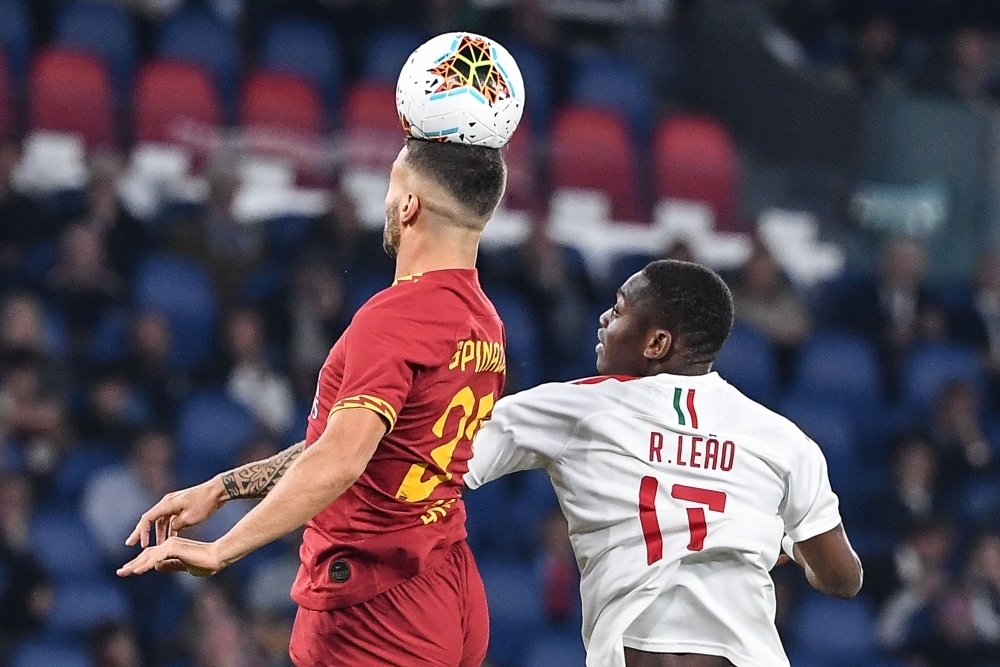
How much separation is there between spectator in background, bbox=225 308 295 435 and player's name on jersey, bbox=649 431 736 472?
479cm

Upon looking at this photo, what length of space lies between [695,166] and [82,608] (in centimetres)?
516

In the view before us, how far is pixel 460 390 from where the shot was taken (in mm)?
2855

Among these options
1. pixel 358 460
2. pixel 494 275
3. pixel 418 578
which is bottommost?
pixel 494 275

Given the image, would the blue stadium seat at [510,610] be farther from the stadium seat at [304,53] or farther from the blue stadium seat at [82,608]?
the stadium seat at [304,53]

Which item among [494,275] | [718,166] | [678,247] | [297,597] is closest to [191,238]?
[494,275]

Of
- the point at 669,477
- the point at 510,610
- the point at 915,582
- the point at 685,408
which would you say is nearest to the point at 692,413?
the point at 685,408

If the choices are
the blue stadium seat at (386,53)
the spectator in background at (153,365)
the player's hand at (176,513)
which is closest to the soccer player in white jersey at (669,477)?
the player's hand at (176,513)

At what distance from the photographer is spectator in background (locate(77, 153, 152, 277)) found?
763cm

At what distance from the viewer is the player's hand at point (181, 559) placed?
8.24ft

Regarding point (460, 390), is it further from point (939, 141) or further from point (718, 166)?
point (939, 141)

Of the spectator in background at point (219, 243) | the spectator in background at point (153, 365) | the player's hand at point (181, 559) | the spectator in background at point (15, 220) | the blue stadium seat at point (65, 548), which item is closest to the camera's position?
the player's hand at point (181, 559)

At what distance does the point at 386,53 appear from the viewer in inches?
374

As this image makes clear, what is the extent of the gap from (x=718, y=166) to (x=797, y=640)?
3497 mm

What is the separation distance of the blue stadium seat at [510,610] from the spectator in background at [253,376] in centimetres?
126
